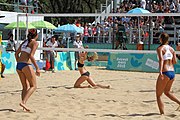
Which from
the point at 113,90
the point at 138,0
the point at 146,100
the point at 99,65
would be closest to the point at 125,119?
the point at 146,100

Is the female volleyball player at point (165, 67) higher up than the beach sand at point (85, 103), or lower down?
higher up

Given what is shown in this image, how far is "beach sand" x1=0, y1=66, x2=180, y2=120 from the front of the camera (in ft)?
23.3

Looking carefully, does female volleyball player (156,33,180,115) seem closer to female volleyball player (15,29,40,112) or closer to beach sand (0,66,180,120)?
beach sand (0,66,180,120)

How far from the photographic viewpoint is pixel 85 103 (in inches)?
335

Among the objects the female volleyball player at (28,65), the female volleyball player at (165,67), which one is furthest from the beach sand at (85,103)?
the female volleyball player at (165,67)

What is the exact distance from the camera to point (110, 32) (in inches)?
901

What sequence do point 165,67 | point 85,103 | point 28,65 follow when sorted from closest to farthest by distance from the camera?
1. point 165,67
2. point 28,65
3. point 85,103

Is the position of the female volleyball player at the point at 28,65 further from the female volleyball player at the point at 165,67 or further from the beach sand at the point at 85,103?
the female volleyball player at the point at 165,67

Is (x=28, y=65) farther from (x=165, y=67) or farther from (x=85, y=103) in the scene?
(x=165, y=67)

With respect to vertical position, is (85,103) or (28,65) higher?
(28,65)

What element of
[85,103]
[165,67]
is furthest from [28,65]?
[165,67]

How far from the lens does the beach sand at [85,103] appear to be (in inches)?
280

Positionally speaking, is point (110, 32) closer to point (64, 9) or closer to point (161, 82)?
point (161, 82)

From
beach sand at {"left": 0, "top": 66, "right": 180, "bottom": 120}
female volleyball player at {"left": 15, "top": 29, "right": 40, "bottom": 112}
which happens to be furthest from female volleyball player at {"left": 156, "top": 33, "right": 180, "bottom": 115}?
female volleyball player at {"left": 15, "top": 29, "right": 40, "bottom": 112}
